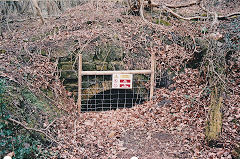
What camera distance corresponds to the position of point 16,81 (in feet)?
15.9

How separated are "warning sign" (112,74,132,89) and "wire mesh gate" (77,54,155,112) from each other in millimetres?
117

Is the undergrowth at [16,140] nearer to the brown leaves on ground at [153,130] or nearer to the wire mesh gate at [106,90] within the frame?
the brown leaves on ground at [153,130]

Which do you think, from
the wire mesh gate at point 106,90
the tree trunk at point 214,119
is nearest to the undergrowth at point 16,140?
the wire mesh gate at point 106,90

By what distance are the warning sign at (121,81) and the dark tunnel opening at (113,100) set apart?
14.8 inches

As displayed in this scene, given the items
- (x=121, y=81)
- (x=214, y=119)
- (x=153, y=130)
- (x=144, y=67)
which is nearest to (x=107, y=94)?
(x=121, y=81)

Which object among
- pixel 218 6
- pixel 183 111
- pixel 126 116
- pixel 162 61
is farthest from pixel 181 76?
pixel 218 6

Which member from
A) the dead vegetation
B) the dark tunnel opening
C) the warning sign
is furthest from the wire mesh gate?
the dead vegetation

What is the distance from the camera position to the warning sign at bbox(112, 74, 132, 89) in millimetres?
6266

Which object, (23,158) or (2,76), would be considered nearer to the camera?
(23,158)

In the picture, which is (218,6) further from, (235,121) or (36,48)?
(36,48)

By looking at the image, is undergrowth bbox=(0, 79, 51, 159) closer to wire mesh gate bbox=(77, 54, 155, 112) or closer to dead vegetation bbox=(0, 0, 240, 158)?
dead vegetation bbox=(0, 0, 240, 158)

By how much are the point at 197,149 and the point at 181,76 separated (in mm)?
2747

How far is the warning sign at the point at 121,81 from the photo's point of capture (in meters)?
6.27

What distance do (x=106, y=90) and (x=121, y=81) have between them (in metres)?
0.81
